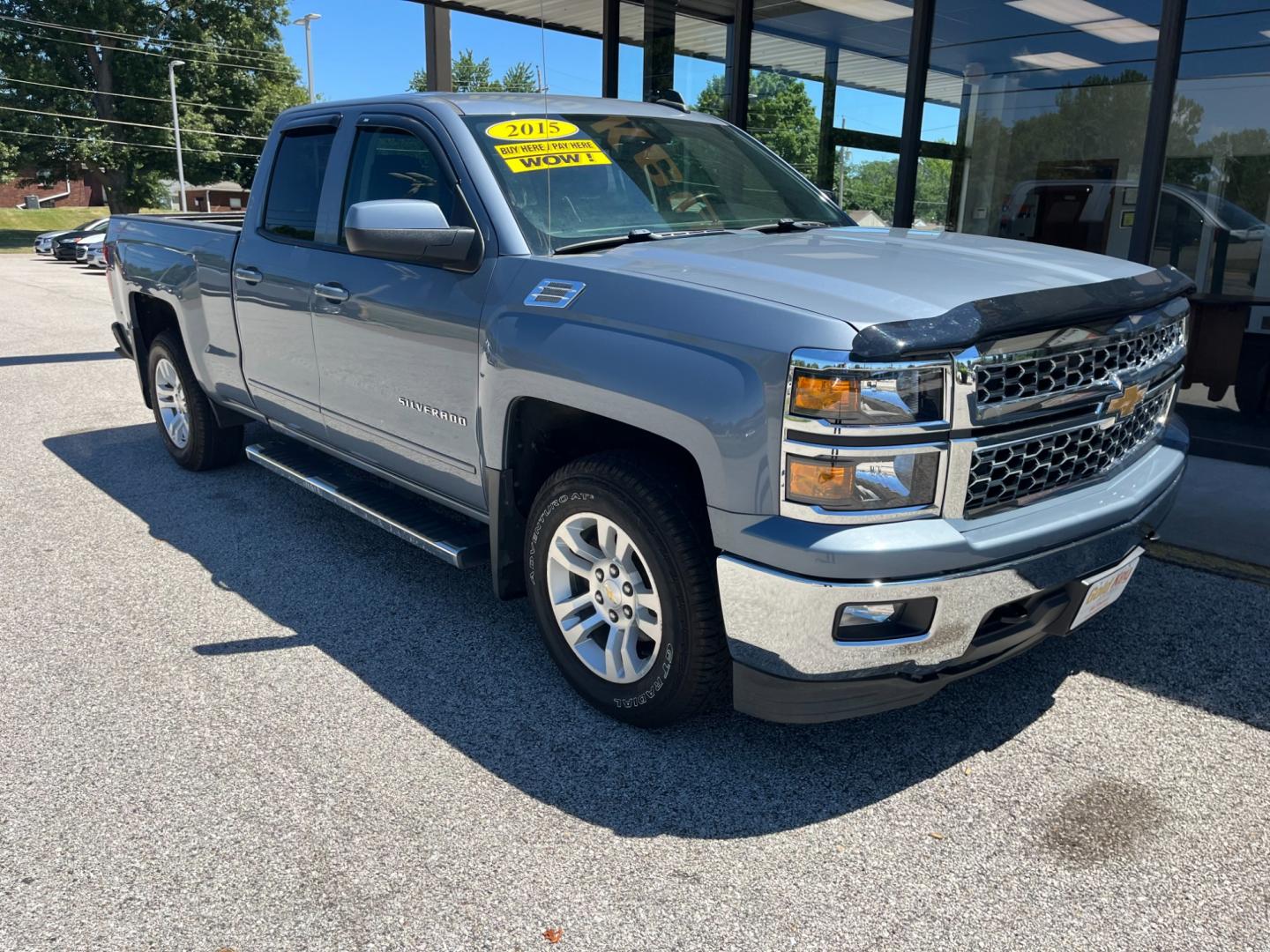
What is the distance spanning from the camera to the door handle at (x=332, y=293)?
13.6ft

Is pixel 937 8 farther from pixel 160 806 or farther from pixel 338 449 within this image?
pixel 160 806

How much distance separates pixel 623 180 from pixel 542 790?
7.24 ft

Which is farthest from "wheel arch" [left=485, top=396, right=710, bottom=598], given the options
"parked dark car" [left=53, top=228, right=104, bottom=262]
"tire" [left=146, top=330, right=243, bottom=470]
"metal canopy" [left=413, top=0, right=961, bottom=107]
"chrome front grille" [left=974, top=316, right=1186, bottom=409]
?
"parked dark car" [left=53, top=228, right=104, bottom=262]

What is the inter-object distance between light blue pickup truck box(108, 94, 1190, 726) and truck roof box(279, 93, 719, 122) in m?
0.03

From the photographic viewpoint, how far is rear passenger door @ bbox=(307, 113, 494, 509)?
3625 mm

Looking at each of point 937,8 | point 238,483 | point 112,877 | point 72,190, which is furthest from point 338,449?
point 72,190

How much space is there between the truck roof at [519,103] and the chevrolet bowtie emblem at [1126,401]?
2.28 meters

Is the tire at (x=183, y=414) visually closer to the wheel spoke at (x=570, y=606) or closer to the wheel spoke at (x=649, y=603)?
the wheel spoke at (x=570, y=606)

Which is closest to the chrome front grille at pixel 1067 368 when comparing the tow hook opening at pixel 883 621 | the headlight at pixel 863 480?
the headlight at pixel 863 480

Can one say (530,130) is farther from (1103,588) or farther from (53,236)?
(53,236)

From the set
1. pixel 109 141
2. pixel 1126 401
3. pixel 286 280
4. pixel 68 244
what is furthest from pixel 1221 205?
pixel 109 141

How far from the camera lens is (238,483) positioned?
Answer: 6078 mm

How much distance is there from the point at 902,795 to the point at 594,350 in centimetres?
158

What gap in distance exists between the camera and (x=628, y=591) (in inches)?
125
